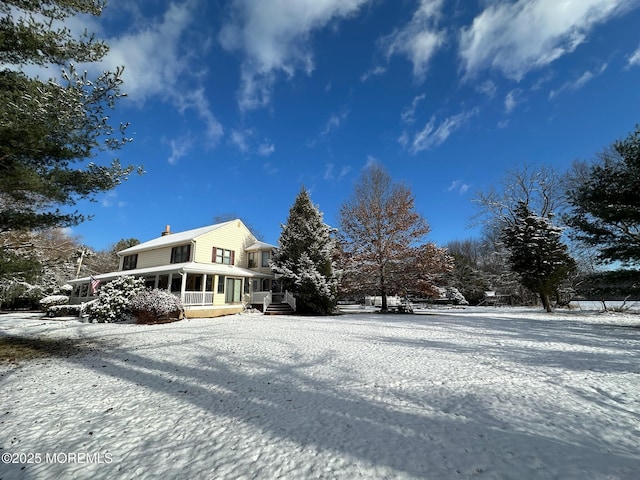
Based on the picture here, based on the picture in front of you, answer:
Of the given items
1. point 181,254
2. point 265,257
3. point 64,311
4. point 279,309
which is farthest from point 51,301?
point 279,309

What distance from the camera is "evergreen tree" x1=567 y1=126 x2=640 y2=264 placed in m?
12.0

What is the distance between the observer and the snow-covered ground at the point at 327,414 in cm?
275

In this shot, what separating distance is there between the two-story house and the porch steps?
0.40m

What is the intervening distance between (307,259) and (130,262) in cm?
1811

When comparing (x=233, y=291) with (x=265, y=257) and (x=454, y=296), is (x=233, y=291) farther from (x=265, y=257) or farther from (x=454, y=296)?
(x=454, y=296)

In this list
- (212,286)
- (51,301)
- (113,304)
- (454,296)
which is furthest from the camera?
(454,296)

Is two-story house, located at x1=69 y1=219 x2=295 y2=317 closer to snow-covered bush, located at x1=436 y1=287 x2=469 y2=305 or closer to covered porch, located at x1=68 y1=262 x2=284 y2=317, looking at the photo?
covered porch, located at x1=68 y1=262 x2=284 y2=317

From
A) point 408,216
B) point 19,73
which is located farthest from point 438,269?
point 19,73

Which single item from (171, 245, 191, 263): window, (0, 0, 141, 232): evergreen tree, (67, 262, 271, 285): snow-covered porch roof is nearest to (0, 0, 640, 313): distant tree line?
(0, 0, 141, 232): evergreen tree

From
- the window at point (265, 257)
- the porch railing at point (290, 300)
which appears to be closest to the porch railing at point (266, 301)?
the porch railing at point (290, 300)

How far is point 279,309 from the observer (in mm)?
21203

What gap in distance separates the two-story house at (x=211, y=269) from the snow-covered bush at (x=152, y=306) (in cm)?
246

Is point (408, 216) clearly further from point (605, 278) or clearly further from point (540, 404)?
point (540, 404)

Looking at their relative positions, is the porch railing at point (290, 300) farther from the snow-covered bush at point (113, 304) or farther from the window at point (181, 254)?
the snow-covered bush at point (113, 304)
